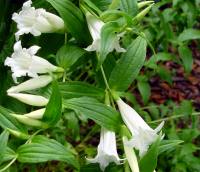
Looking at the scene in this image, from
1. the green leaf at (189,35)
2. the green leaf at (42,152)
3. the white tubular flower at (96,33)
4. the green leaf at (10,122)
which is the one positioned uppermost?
the white tubular flower at (96,33)

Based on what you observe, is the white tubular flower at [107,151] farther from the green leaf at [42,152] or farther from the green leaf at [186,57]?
the green leaf at [186,57]

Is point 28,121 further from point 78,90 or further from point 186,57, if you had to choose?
point 186,57

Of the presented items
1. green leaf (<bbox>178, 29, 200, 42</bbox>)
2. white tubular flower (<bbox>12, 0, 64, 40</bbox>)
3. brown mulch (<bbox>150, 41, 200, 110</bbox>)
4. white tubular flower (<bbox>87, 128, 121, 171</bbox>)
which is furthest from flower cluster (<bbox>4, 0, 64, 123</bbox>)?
brown mulch (<bbox>150, 41, 200, 110</bbox>)

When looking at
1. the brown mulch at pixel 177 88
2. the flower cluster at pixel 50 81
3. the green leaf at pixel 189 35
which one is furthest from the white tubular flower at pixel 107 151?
the brown mulch at pixel 177 88

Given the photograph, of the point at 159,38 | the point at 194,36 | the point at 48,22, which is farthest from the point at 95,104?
the point at 159,38

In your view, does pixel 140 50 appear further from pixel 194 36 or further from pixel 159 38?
pixel 159 38

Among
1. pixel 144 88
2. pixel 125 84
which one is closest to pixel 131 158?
pixel 125 84
